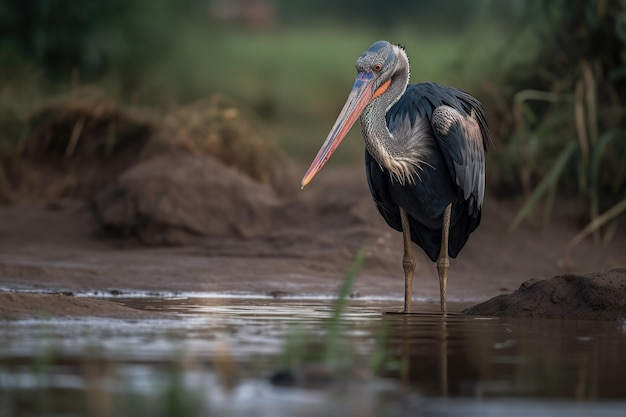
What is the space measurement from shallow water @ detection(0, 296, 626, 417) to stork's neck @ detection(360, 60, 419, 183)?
5.62ft

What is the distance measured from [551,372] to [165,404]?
159cm

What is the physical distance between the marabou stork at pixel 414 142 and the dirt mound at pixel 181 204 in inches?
135

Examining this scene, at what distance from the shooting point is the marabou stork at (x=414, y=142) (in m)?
8.04

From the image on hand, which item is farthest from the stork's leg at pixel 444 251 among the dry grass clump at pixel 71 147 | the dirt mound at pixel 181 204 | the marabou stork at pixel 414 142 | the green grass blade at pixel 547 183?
the dry grass clump at pixel 71 147

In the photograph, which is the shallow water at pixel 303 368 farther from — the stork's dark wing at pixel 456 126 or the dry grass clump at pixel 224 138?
the dry grass clump at pixel 224 138

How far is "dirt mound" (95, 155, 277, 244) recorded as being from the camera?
11492mm

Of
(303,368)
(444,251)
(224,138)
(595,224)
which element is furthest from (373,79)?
(224,138)

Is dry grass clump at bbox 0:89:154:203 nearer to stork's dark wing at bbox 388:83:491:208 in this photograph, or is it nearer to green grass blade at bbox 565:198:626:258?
green grass blade at bbox 565:198:626:258

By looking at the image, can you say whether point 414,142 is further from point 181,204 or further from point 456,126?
point 181,204

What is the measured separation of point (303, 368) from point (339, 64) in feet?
52.9

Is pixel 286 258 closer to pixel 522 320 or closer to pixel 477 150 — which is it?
pixel 477 150

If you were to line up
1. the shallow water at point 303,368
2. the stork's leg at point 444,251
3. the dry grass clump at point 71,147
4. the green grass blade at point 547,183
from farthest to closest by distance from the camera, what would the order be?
the dry grass clump at point 71,147 < the green grass blade at point 547,183 < the stork's leg at point 444,251 < the shallow water at point 303,368

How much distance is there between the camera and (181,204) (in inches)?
459

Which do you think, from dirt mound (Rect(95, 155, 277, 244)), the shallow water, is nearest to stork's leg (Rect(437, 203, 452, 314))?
the shallow water
